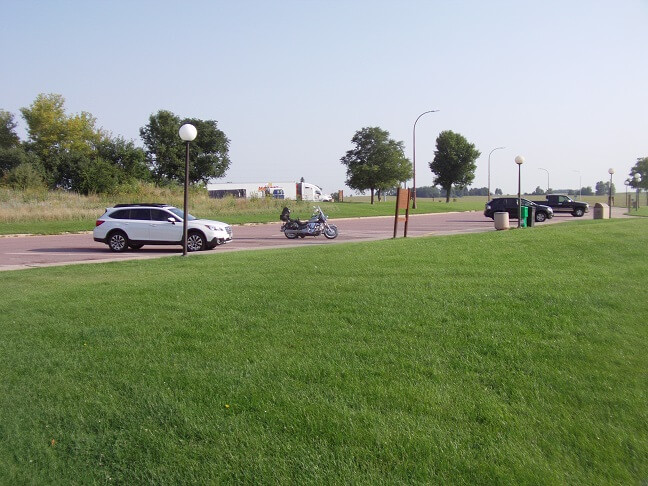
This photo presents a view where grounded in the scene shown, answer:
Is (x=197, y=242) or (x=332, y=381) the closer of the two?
(x=332, y=381)

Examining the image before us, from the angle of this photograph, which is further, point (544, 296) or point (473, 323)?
point (544, 296)

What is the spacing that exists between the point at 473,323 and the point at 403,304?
1063 millimetres

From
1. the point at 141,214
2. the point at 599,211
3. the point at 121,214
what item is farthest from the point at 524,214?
the point at 121,214

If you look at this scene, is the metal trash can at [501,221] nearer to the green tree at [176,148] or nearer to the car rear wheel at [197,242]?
the car rear wheel at [197,242]

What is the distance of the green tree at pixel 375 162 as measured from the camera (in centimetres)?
7212

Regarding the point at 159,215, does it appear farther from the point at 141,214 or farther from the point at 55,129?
the point at 55,129

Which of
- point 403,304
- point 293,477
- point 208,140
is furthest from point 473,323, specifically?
point 208,140

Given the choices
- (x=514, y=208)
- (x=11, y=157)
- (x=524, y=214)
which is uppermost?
(x=11, y=157)

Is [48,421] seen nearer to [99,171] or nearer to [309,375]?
[309,375]

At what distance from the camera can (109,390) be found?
553cm

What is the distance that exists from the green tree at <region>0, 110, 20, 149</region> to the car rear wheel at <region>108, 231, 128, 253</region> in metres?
60.9

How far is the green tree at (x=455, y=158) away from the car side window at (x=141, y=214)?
61.5 meters

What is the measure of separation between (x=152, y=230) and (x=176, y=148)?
54723 mm

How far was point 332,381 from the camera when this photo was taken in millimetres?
5484
